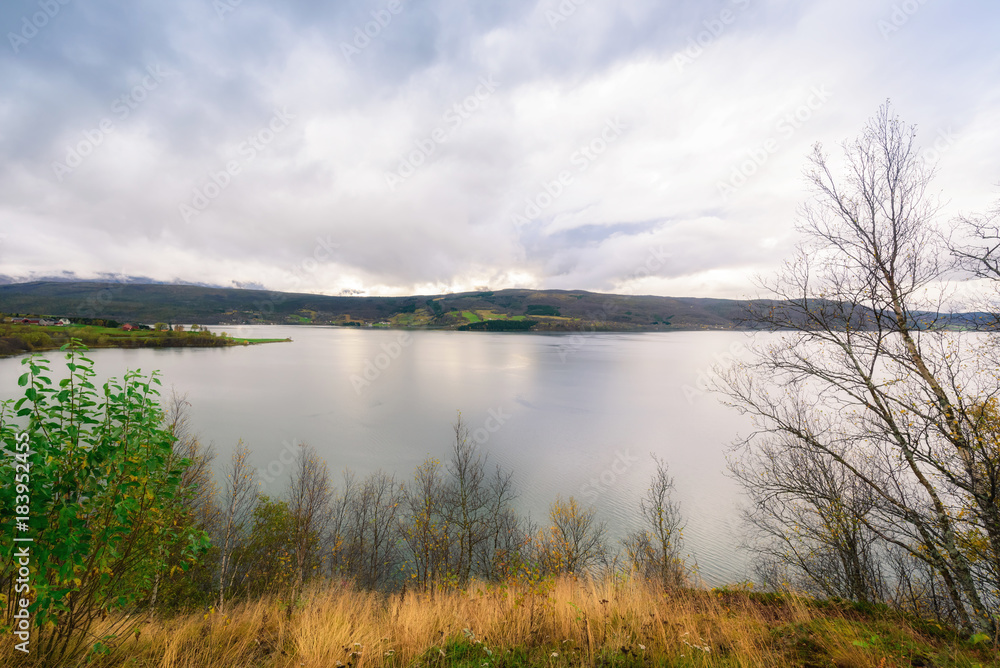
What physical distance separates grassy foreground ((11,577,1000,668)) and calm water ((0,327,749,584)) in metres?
13.2

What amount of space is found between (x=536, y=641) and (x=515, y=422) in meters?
31.1

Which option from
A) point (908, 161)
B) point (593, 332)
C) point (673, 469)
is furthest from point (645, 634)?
point (593, 332)

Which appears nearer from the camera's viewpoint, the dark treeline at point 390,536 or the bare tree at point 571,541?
the dark treeline at point 390,536

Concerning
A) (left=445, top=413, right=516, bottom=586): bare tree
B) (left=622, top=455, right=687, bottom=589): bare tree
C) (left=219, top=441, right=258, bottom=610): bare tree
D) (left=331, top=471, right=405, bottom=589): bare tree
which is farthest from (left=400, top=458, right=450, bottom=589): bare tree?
(left=622, top=455, right=687, bottom=589): bare tree

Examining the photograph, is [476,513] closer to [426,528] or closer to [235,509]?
[426,528]

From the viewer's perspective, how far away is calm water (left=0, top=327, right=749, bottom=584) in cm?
2195

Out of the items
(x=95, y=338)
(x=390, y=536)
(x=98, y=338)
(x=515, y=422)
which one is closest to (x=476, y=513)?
(x=390, y=536)

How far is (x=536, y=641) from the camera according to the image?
15.0ft

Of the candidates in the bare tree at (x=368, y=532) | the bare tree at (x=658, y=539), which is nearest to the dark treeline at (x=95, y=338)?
the bare tree at (x=368, y=532)

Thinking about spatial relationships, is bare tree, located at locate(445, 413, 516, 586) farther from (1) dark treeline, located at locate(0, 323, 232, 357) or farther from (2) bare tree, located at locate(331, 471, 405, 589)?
(1) dark treeline, located at locate(0, 323, 232, 357)

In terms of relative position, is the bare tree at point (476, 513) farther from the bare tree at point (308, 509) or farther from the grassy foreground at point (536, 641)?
the grassy foreground at point (536, 641)

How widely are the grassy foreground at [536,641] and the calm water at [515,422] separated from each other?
13.2m

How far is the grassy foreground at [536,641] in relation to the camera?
395 cm

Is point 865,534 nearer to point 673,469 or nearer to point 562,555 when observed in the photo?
point 673,469
